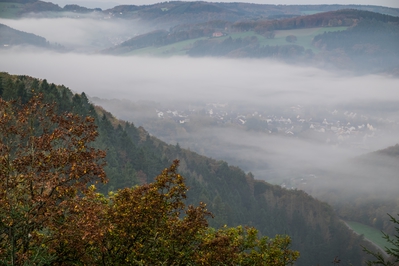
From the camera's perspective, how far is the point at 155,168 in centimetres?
13438

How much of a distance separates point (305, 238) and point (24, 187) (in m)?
172

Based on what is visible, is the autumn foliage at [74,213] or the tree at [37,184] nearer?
the tree at [37,184]

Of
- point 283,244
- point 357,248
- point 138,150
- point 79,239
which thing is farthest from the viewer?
point 357,248

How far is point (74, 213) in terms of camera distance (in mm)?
18656

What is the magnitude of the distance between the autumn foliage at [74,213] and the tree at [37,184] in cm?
4

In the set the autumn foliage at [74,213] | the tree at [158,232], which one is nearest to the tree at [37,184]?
the autumn foliage at [74,213]

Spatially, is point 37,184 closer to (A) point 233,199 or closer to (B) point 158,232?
(B) point 158,232

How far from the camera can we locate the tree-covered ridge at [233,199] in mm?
126787

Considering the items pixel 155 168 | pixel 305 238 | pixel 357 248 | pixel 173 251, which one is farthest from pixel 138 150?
pixel 173 251

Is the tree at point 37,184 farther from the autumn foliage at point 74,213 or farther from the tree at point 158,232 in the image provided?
the tree at point 158,232

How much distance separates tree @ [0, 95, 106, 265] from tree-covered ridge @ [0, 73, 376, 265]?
3643 inches

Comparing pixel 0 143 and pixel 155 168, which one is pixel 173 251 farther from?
pixel 155 168

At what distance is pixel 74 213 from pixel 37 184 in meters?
1.98

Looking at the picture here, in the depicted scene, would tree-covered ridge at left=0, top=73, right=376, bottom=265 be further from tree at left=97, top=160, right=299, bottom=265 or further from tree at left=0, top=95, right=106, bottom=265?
tree at left=0, top=95, right=106, bottom=265
